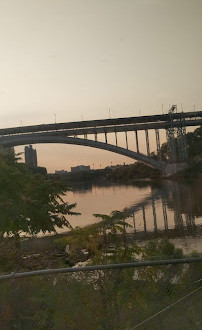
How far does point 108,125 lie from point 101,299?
54.2m

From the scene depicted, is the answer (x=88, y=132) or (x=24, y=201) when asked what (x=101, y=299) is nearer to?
(x=24, y=201)

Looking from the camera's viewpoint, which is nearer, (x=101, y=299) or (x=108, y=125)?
(x=101, y=299)

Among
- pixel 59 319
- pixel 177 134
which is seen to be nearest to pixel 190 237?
pixel 59 319

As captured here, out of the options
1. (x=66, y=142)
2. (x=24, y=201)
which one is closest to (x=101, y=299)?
(x=24, y=201)

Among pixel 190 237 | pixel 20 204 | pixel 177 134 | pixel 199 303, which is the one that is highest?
pixel 177 134

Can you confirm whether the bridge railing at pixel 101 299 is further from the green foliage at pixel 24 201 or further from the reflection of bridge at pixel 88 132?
the reflection of bridge at pixel 88 132

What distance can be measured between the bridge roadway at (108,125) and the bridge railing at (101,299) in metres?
52.2

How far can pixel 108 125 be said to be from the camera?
191 feet

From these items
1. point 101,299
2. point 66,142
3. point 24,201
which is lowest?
point 101,299

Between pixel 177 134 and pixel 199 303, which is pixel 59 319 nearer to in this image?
pixel 199 303

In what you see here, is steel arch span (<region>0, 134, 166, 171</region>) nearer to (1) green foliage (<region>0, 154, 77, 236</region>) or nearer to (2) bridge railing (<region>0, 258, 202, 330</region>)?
(1) green foliage (<region>0, 154, 77, 236</region>)

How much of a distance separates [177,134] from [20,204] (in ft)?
193

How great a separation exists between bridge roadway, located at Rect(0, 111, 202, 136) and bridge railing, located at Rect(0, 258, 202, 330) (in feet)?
171

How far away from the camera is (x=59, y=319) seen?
4168 mm
